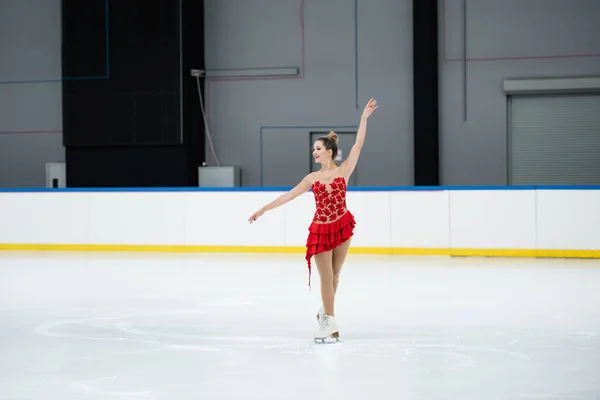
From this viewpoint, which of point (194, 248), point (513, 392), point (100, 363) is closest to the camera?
point (513, 392)

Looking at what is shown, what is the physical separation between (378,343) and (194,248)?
7081mm

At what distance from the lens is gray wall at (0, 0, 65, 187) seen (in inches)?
645

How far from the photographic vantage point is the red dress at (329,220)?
5105 millimetres

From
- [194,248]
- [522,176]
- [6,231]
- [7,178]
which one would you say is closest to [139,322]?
[194,248]

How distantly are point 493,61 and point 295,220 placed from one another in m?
5.52

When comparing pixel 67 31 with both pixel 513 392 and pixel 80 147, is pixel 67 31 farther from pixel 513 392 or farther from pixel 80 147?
pixel 513 392

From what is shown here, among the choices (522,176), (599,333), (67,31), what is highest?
(67,31)

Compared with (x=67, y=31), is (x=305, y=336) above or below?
below

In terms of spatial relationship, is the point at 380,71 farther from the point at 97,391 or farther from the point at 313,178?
the point at 97,391

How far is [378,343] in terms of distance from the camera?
16.9ft

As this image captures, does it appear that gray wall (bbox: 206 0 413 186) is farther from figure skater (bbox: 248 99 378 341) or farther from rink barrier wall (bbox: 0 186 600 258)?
figure skater (bbox: 248 99 378 341)

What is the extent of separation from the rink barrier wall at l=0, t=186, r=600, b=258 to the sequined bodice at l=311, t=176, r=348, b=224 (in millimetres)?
6194

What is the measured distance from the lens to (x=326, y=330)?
203 inches

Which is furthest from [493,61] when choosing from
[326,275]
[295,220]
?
[326,275]
